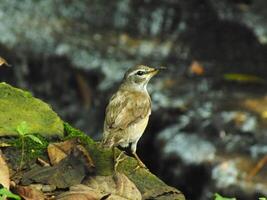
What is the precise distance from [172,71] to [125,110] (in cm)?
649

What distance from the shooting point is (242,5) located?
15.9m

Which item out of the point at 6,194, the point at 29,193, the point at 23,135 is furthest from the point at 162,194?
the point at 6,194

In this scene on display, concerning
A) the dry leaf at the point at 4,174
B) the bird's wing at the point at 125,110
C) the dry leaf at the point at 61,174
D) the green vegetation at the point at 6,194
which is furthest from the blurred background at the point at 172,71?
the green vegetation at the point at 6,194

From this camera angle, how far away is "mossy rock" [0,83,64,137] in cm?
709

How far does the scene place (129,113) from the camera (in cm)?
801

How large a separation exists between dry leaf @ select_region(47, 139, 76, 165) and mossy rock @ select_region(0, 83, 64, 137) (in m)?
0.24

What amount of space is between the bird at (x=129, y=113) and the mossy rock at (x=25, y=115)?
1.60 feet

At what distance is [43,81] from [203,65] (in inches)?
112

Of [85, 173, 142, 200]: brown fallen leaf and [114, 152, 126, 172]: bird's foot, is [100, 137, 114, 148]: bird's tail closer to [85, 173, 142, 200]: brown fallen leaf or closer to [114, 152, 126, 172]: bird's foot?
[114, 152, 126, 172]: bird's foot

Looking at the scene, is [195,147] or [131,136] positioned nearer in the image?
[131,136]

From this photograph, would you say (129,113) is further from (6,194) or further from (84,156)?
(6,194)

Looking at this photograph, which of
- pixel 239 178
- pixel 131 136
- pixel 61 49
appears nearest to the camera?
pixel 131 136

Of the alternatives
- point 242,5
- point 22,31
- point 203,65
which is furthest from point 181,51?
point 22,31

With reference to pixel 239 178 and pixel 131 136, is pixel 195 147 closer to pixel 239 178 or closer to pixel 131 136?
pixel 239 178
